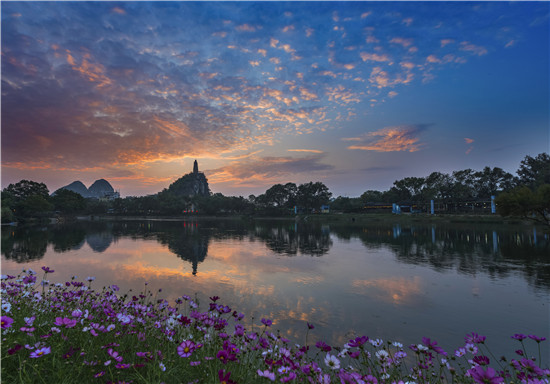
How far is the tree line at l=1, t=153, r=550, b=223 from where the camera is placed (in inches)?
2761

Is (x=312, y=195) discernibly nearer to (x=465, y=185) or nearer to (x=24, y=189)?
(x=465, y=185)

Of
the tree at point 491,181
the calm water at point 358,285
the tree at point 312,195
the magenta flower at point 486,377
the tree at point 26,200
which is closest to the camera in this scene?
the magenta flower at point 486,377

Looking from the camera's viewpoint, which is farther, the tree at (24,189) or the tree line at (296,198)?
the tree at (24,189)

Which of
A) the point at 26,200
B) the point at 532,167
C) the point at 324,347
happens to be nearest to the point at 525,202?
the point at 324,347

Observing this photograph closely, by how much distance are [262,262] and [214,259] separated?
11.2ft

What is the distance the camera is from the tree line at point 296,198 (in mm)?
70125

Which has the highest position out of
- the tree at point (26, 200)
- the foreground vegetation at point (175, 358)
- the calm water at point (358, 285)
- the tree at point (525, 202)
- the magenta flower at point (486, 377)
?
the tree at point (26, 200)

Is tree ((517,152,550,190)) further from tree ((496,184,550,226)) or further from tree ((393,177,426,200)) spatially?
tree ((496,184,550,226))

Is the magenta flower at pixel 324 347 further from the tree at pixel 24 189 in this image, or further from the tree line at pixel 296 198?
the tree at pixel 24 189

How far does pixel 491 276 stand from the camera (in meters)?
13.2

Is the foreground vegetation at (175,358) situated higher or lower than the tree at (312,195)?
lower

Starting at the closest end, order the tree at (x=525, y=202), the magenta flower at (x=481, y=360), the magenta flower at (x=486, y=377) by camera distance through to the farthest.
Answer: the magenta flower at (x=486, y=377)
the magenta flower at (x=481, y=360)
the tree at (x=525, y=202)

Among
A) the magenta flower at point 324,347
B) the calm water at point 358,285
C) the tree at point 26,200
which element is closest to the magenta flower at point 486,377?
the magenta flower at point 324,347

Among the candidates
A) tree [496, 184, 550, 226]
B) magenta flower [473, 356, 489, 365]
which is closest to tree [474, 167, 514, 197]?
tree [496, 184, 550, 226]
